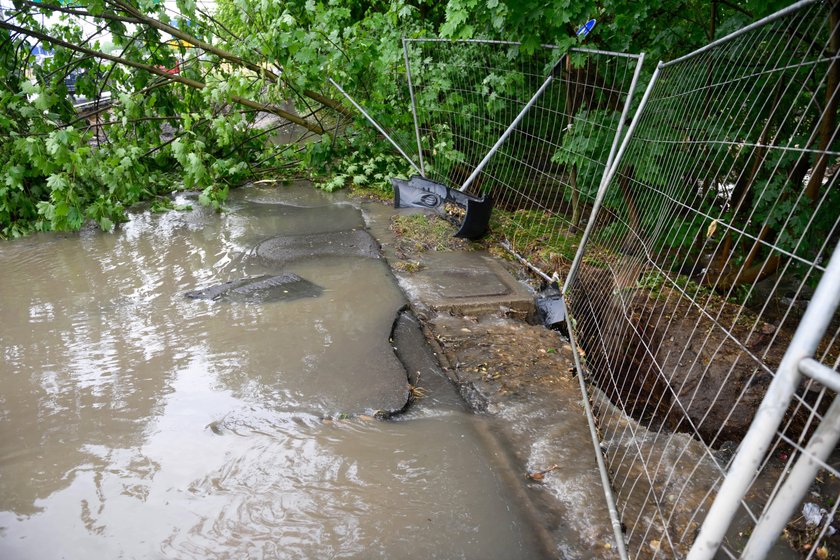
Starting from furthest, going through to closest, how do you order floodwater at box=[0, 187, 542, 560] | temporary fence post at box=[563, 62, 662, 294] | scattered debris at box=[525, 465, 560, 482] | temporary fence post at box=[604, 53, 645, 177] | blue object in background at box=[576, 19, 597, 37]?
1. blue object in background at box=[576, 19, 597, 37]
2. temporary fence post at box=[604, 53, 645, 177]
3. temporary fence post at box=[563, 62, 662, 294]
4. scattered debris at box=[525, 465, 560, 482]
5. floodwater at box=[0, 187, 542, 560]

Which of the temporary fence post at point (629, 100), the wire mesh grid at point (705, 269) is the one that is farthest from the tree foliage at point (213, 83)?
the wire mesh grid at point (705, 269)

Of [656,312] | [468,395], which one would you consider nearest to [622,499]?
[468,395]

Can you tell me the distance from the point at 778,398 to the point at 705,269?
2193mm

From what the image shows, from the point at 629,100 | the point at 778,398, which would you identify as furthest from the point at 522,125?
the point at 778,398

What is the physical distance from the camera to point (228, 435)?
8.59 feet

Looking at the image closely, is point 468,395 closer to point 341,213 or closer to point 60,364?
point 60,364

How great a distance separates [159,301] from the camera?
402cm

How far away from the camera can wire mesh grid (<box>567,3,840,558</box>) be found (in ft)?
8.15

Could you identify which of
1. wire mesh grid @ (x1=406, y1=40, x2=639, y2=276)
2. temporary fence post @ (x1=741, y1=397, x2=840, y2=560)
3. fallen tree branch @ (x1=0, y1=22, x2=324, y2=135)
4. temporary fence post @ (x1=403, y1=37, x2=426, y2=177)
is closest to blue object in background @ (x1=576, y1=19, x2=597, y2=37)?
wire mesh grid @ (x1=406, y1=40, x2=639, y2=276)

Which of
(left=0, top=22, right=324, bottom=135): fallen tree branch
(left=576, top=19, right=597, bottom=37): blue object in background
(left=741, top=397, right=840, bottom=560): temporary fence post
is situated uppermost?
(left=576, top=19, right=597, bottom=37): blue object in background

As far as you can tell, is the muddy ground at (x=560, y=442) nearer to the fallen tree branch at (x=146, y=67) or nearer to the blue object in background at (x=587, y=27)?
the blue object in background at (x=587, y=27)

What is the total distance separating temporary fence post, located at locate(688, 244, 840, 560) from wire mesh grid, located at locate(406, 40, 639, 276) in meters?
3.34

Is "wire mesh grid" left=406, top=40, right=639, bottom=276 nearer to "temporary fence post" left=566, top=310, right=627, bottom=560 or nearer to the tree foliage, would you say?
the tree foliage

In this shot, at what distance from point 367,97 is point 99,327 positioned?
457 cm
